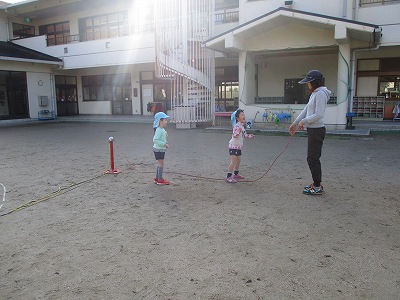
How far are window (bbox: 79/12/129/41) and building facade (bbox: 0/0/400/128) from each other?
6 centimetres

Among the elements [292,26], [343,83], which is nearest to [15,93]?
[292,26]

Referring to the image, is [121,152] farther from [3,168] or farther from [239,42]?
[239,42]

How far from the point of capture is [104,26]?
22125 millimetres

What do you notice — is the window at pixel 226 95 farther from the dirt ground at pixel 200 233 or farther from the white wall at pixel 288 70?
the dirt ground at pixel 200 233

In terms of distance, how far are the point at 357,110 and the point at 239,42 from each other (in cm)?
702

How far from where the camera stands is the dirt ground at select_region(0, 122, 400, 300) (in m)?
2.96

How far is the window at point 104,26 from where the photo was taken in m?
21.4

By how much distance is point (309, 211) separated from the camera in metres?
4.68

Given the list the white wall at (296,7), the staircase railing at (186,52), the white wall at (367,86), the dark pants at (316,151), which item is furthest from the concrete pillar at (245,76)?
A: the dark pants at (316,151)

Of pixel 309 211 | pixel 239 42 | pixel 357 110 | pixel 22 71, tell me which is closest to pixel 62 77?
pixel 22 71

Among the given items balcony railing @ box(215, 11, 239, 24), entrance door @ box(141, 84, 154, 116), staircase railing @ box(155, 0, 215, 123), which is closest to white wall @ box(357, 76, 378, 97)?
balcony railing @ box(215, 11, 239, 24)

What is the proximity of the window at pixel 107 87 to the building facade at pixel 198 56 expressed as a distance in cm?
7

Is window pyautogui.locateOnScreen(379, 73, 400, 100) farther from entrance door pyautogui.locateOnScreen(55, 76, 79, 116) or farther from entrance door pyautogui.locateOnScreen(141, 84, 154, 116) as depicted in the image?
entrance door pyautogui.locateOnScreen(55, 76, 79, 116)

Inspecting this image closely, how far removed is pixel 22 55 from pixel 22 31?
5.64 m
